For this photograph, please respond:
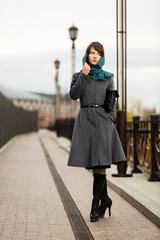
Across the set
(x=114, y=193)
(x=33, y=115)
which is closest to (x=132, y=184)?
(x=114, y=193)

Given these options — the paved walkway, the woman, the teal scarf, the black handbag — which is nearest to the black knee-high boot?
the woman

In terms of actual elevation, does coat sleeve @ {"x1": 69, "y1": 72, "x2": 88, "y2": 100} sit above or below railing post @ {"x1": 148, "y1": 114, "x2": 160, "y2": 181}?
→ above

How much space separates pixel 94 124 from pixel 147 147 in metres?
4.11

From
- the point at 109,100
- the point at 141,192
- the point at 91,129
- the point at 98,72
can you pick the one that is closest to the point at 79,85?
the point at 98,72

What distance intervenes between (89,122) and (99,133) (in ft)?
0.57

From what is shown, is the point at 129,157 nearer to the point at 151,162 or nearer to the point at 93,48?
the point at 151,162

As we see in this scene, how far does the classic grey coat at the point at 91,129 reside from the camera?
569cm

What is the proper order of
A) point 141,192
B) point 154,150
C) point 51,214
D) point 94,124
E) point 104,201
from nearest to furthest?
point 94,124 < point 104,201 < point 51,214 < point 141,192 < point 154,150

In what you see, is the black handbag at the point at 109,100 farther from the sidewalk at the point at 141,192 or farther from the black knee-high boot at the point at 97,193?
the sidewalk at the point at 141,192

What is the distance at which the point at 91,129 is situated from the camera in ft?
18.9

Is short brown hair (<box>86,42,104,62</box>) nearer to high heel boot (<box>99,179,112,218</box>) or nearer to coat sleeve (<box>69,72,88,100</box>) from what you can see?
coat sleeve (<box>69,72,88,100</box>)

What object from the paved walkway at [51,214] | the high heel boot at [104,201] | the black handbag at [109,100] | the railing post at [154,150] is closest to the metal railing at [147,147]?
the railing post at [154,150]

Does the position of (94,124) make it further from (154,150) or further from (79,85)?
(154,150)

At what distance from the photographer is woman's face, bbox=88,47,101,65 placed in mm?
5766
